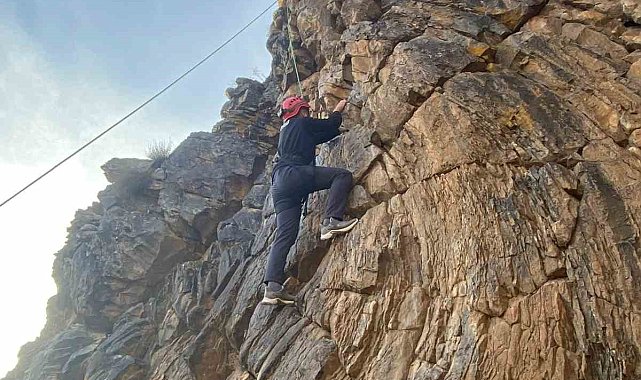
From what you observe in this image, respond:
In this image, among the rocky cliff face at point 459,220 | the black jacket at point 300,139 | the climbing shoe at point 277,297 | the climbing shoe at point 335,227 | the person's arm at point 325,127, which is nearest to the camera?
the rocky cliff face at point 459,220

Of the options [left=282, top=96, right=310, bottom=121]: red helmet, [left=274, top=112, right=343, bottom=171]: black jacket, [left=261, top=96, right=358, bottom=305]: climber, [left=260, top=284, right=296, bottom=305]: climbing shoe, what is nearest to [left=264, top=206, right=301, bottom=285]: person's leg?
[left=261, top=96, right=358, bottom=305]: climber

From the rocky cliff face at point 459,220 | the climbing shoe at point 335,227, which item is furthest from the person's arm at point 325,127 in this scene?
the climbing shoe at point 335,227

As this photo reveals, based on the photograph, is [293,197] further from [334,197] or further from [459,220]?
[459,220]

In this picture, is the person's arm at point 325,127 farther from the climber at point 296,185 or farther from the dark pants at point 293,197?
the dark pants at point 293,197

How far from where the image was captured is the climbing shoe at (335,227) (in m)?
9.10

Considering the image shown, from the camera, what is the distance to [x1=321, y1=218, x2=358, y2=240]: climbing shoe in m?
9.10

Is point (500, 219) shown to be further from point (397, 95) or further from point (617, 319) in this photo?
point (397, 95)

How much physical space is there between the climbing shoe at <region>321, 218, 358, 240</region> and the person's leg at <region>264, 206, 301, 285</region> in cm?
65

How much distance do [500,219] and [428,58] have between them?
13.6 feet

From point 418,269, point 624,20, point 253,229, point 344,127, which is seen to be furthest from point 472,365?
point 253,229

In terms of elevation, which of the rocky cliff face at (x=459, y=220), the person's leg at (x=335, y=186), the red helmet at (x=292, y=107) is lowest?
the rocky cliff face at (x=459, y=220)

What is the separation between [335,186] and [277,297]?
2.50m

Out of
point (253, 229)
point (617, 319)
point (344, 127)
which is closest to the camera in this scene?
point (617, 319)

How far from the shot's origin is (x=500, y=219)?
25.1ft
